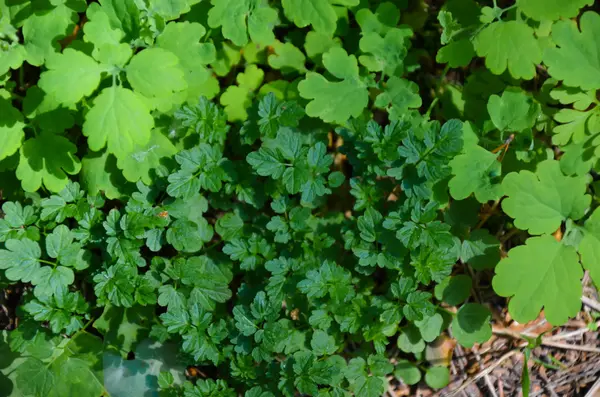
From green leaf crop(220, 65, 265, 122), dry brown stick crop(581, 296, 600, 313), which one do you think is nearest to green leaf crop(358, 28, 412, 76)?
green leaf crop(220, 65, 265, 122)

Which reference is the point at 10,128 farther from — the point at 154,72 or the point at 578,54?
the point at 578,54

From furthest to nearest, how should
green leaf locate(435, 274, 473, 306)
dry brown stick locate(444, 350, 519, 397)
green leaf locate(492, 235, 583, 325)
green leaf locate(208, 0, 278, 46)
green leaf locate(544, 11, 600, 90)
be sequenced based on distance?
dry brown stick locate(444, 350, 519, 397) → green leaf locate(435, 274, 473, 306) → green leaf locate(208, 0, 278, 46) → green leaf locate(544, 11, 600, 90) → green leaf locate(492, 235, 583, 325)

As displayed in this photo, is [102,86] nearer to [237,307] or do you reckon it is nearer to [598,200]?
[237,307]

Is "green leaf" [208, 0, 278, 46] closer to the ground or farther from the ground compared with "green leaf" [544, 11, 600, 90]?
farther from the ground

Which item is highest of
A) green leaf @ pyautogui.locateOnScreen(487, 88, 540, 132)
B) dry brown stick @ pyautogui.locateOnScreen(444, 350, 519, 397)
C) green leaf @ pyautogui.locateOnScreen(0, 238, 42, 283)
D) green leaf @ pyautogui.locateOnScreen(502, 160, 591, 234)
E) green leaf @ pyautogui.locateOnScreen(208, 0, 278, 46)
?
green leaf @ pyautogui.locateOnScreen(208, 0, 278, 46)

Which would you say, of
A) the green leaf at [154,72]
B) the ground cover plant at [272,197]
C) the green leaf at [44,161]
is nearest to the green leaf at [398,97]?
the ground cover plant at [272,197]

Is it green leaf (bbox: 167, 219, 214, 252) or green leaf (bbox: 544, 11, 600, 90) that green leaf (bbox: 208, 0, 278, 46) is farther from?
green leaf (bbox: 544, 11, 600, 90)

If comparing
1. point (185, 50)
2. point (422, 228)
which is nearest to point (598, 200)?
point (422, 228)
